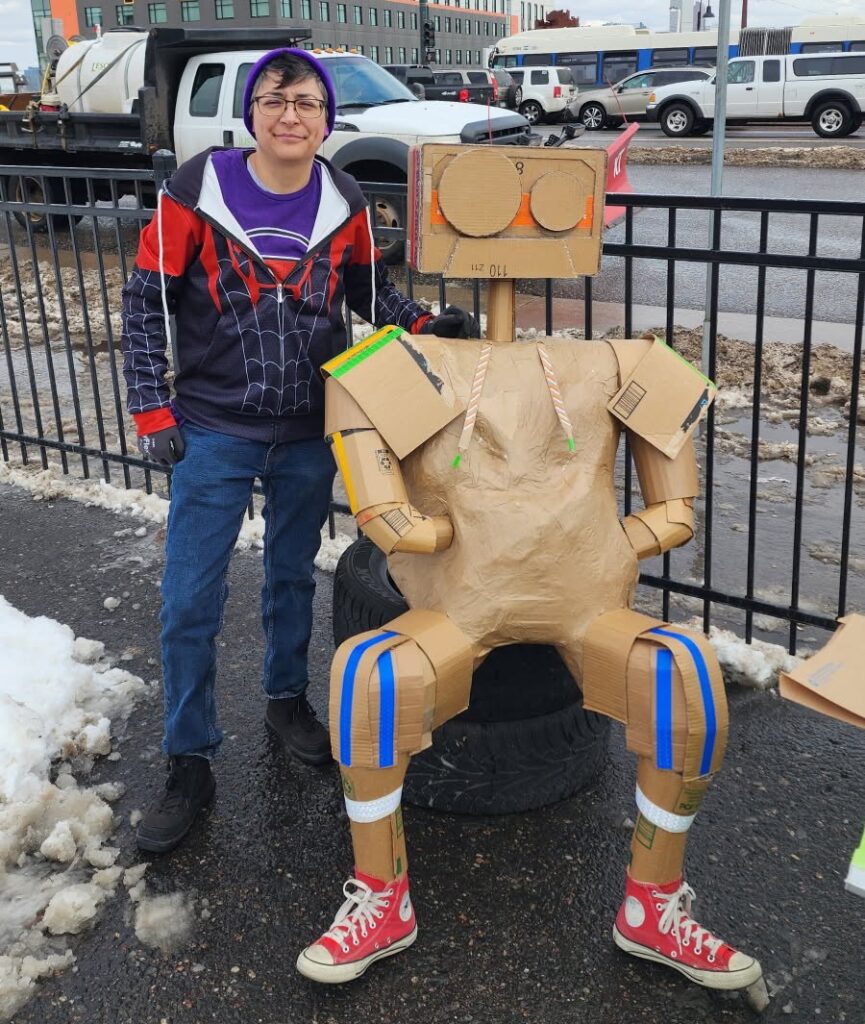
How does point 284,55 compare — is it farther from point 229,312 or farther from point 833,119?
point 833,119

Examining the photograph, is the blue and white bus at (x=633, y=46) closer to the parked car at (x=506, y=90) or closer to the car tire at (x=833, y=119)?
the parked car at (x=506, y=90)

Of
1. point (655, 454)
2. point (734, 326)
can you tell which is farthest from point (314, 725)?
point (734, 326)

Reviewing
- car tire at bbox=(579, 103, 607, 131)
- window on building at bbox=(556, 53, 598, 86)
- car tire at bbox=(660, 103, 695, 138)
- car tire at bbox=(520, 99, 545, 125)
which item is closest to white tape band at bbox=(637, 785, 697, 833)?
car tire at bbox=(579, 103, 607, 131)

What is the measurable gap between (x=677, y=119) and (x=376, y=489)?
26299 mm

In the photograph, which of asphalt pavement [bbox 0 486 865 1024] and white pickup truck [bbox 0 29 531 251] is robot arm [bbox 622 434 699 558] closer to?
asphalt pavement [bbox 0 486 865 1024]

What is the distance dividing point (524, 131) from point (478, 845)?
12.2 meters

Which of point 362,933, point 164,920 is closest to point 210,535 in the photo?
point 164,920

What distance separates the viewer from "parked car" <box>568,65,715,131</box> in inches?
1007

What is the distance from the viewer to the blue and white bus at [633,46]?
32.0 metres

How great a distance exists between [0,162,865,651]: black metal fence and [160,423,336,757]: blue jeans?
36.4 inches

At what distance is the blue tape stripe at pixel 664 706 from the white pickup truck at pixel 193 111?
687cm

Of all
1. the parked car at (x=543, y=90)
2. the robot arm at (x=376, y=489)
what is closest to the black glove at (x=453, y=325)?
the robot arm at (x=376, y=489)

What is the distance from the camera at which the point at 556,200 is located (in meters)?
2.39

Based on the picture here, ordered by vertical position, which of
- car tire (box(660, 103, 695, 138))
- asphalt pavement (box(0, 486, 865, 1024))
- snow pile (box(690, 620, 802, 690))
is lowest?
asphalt pavement (box(0, 486, 865, 1024))
